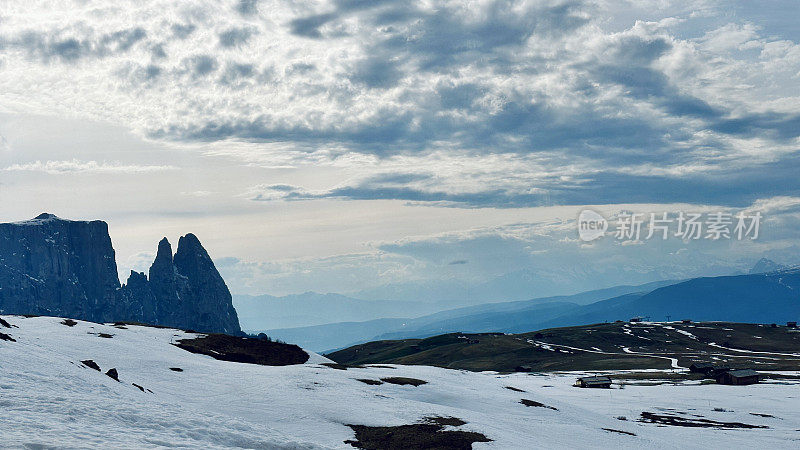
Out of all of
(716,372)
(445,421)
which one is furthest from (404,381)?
(716,372)

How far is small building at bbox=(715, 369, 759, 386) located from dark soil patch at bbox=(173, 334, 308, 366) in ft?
328

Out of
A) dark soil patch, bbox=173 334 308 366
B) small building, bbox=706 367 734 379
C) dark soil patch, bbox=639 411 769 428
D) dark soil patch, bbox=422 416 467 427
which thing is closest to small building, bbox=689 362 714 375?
small building, bbox=706 367 734 379

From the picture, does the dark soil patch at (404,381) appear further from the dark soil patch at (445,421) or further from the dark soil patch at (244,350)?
the dark soil patch at (244,350)

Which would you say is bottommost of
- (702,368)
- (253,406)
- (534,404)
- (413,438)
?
(702,368)

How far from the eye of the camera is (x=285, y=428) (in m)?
44.2

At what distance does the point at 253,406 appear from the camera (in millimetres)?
49250

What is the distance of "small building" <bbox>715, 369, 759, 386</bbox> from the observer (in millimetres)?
130000

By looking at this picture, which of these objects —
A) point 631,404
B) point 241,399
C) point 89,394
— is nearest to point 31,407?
point 89,394

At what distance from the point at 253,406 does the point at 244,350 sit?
129ft

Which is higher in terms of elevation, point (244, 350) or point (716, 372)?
point (244, 350)

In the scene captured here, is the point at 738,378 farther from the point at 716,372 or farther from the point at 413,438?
the point at 413,438

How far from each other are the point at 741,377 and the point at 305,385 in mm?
115279

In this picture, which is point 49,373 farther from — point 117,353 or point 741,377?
point 741,377

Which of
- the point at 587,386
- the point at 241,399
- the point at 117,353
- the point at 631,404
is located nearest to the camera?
the point at 241,399
